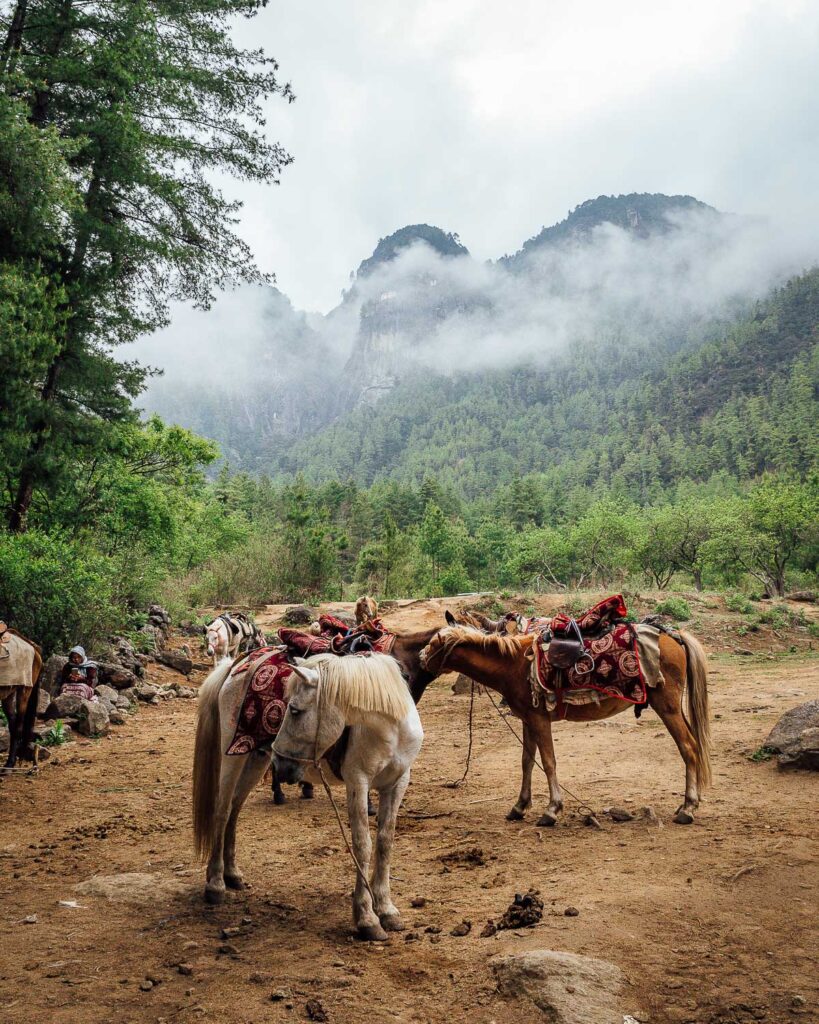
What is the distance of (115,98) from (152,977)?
1298 cm

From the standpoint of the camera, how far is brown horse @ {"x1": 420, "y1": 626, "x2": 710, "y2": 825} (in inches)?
219

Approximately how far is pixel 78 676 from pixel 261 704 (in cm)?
778

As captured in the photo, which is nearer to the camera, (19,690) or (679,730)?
(679,730)

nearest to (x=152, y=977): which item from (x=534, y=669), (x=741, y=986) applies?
(x=741, y=986)

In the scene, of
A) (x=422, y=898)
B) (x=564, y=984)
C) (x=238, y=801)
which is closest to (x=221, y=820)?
(x=238, y=801)

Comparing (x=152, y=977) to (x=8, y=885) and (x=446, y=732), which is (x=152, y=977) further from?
Answer: (x=446, y=732)

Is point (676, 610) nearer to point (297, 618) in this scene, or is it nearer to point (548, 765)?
point (297, 618)

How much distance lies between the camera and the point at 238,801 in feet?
14.0

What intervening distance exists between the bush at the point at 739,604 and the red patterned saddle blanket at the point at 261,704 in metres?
21.0

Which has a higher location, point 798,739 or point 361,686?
point 361,686

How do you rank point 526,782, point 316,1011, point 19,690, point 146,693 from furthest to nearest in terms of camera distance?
point 146,693
point 19,690
point 526,782
point 316,1011

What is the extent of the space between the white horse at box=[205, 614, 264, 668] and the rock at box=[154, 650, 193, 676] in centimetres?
545

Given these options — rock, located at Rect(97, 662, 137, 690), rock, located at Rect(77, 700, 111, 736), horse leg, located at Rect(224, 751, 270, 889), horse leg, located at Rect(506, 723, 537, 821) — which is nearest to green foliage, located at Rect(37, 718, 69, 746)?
rock, located at Rect(77, 700, 111, 736)

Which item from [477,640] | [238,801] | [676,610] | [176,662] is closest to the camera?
[238,801]
